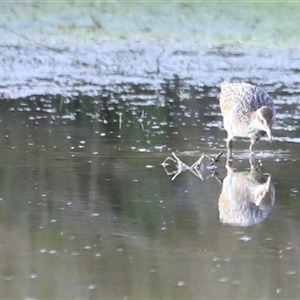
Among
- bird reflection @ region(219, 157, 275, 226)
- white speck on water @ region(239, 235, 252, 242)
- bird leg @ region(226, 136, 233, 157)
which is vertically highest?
bird leg @ region(226, 136, 233, 157)

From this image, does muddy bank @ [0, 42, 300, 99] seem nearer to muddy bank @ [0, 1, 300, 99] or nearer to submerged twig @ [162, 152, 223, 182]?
muddy bank @ [0, 1, 300, 99]

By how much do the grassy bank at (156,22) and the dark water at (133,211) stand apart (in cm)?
521

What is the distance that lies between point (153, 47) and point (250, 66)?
6.30ft

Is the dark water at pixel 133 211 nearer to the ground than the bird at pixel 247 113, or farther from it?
nearer to the ground

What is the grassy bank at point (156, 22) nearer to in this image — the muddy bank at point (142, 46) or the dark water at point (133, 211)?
the muddy bank at point (142, 46)

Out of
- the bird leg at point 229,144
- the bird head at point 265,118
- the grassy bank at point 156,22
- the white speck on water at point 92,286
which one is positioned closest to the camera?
the white speck on water at point 92,286

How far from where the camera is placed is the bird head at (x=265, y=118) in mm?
9016

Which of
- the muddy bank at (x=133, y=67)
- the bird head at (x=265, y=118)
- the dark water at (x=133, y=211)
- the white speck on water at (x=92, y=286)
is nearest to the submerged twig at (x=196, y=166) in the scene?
the dark water at (x=133, y=211)

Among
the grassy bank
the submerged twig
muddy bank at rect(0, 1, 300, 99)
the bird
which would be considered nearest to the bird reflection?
the submerged twig

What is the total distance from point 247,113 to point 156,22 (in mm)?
7922

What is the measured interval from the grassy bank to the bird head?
22.7ft

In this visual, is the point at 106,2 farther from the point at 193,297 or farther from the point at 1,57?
the point at 193,297

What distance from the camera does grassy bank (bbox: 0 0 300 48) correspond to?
16.3 metres

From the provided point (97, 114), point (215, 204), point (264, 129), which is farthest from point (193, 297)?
point (97, 114)
